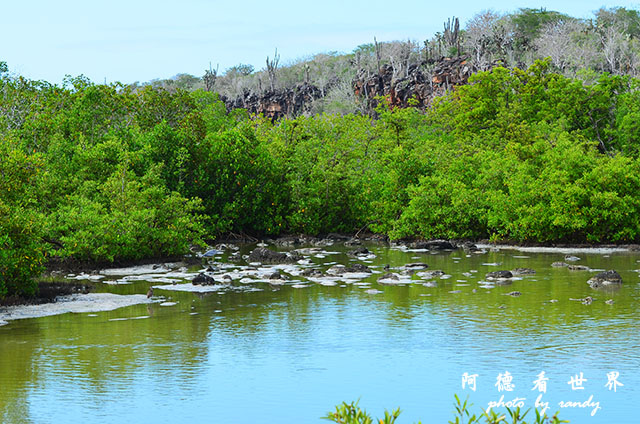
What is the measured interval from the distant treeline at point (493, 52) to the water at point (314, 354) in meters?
53.9

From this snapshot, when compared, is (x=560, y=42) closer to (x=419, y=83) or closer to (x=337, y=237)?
(x=419, y=83)

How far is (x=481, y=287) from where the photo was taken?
21.2 m

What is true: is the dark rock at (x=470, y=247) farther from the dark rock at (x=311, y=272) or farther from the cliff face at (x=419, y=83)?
the cliff face at (x=419, y=83)

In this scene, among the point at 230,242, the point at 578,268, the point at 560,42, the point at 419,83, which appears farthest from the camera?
the point at 419,83

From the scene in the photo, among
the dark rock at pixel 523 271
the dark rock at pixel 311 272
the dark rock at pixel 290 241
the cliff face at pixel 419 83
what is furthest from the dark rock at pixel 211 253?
the cliff face at pixel 419 83

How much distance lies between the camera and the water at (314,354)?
409 inches

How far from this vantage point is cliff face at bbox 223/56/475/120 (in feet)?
278

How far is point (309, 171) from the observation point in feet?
138

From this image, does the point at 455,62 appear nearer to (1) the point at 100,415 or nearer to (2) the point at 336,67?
(2) the point at 336,67

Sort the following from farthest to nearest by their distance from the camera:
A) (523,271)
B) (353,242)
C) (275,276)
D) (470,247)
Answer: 1. (353,242)
2. (470,247)
3. (523,271)
4. (275,276)

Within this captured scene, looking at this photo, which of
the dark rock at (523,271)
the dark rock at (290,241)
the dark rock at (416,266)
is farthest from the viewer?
the dark rock at (290,241)

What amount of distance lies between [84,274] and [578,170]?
21839 mm

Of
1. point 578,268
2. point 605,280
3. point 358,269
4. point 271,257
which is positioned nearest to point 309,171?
point 271,257

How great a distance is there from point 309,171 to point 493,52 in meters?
57.4
